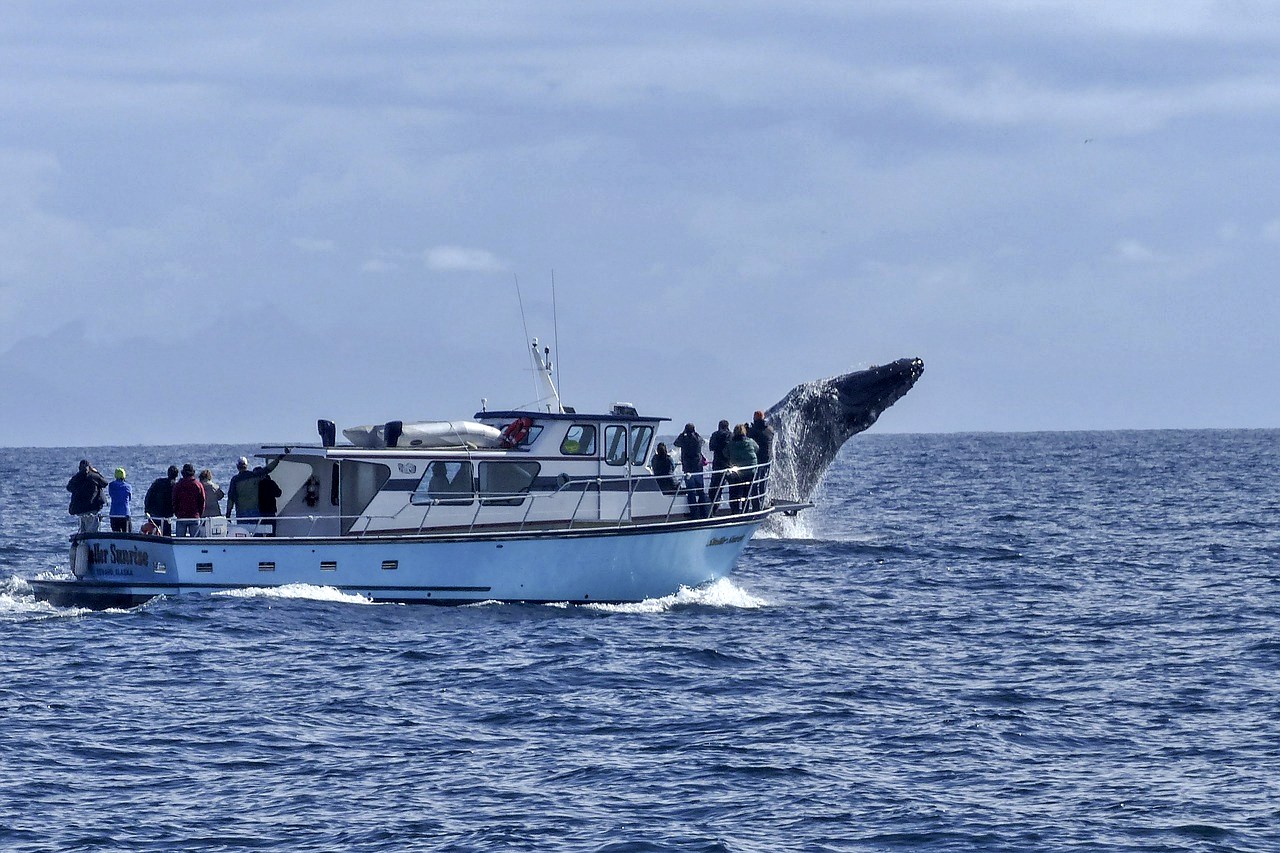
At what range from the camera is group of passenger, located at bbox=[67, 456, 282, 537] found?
86.6ft

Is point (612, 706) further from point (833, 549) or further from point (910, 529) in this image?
point (910, 529)

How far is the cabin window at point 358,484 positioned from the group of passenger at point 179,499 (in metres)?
1.26

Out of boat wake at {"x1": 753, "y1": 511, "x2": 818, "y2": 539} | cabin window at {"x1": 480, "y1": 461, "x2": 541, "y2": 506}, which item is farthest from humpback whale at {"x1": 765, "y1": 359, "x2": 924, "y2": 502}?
cabin window at {"x1": 480, "y1": 461, "x2": 541, "y2": 506}

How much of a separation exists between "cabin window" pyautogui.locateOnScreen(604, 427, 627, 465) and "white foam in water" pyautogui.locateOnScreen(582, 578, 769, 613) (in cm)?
262

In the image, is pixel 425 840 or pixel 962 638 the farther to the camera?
pixel 962 638

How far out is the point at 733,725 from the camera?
62.8 ft

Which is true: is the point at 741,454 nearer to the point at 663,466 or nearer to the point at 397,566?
the point at 663,466

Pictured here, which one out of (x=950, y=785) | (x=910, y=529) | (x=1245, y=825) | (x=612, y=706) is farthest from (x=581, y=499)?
(x=910, y=529)

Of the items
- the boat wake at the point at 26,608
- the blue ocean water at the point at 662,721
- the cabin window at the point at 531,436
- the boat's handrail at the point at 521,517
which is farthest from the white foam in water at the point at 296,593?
the cabin window at the point at 531,436

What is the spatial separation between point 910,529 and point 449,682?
31.6m

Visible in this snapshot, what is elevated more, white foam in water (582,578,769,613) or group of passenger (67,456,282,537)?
group of passenger (67,456,282,537)

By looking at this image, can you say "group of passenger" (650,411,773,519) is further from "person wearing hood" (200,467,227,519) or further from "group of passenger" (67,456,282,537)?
"person wearing hood" (200,467,227,519)

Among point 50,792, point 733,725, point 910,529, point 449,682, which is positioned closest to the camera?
point 50,792

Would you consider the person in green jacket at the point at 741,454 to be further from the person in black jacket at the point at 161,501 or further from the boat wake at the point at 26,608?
the boat wake at the point at 26,608
